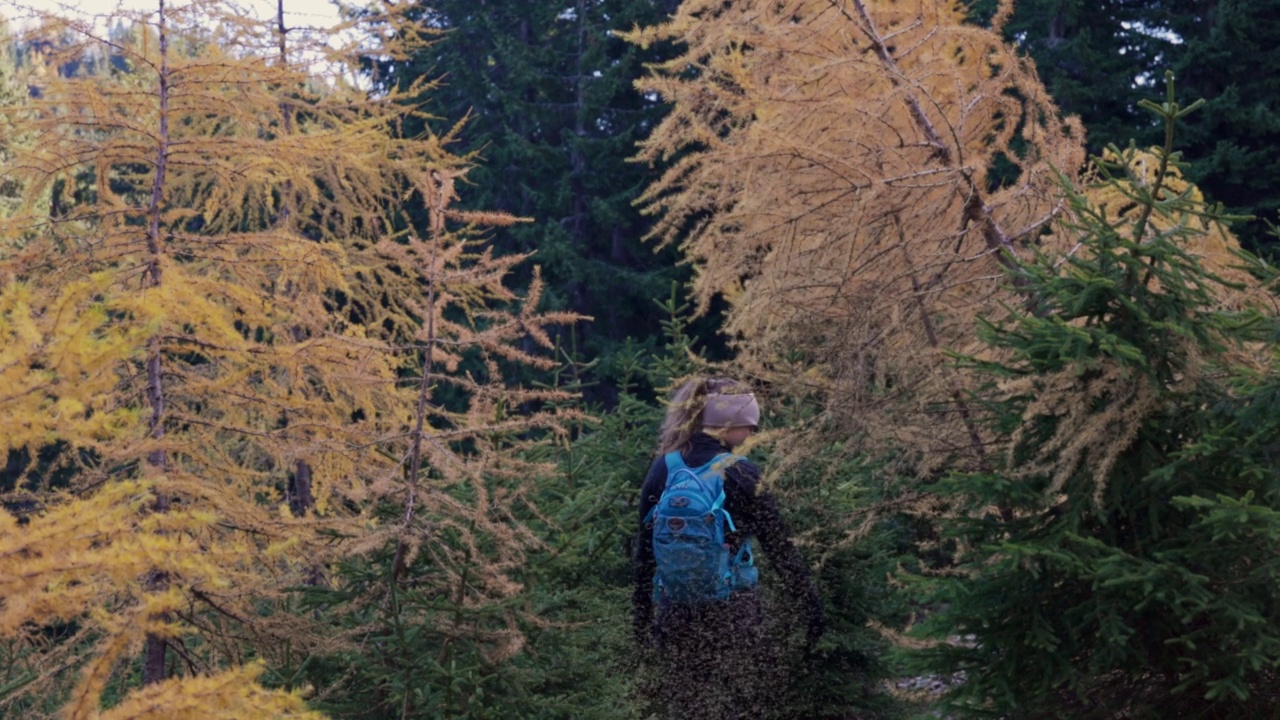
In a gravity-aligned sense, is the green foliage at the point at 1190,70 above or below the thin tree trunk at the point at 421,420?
above

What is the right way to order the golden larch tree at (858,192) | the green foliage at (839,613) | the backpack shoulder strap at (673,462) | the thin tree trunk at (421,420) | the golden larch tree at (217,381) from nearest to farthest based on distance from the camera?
the golden larch tree at (217,381)
the thin tree trunk at (421,420)
the golden larch tree at (858,192)
the backpack shoulder strap at (673,462)
the green foliage at (839,613)

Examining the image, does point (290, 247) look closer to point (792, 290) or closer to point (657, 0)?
point (792, 290)

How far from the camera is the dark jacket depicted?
556 cm

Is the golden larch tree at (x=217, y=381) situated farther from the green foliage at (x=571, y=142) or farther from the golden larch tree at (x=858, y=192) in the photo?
the green foliage at (x=571, y=142)

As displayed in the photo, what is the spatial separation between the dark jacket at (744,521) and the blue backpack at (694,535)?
0.07m

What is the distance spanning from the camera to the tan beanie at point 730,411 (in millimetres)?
5555

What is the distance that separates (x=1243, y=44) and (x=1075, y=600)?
1644 centimetres

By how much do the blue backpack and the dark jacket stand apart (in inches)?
2.7

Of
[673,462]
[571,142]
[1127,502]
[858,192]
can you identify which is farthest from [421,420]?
[571,142]

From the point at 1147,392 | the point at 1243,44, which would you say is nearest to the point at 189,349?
the point at 1147,392

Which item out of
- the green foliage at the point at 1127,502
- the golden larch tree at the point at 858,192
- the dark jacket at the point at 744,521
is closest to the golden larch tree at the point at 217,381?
the dark jacket at the point at 744,521

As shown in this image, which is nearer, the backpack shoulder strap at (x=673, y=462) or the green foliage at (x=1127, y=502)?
the green foliage at (x=1127, y=502)

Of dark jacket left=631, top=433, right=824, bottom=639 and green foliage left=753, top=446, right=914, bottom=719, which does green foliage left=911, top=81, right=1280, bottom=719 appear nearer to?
dark jacket left=631, top=433, right=824, bottom=639

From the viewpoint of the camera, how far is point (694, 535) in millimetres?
5449
